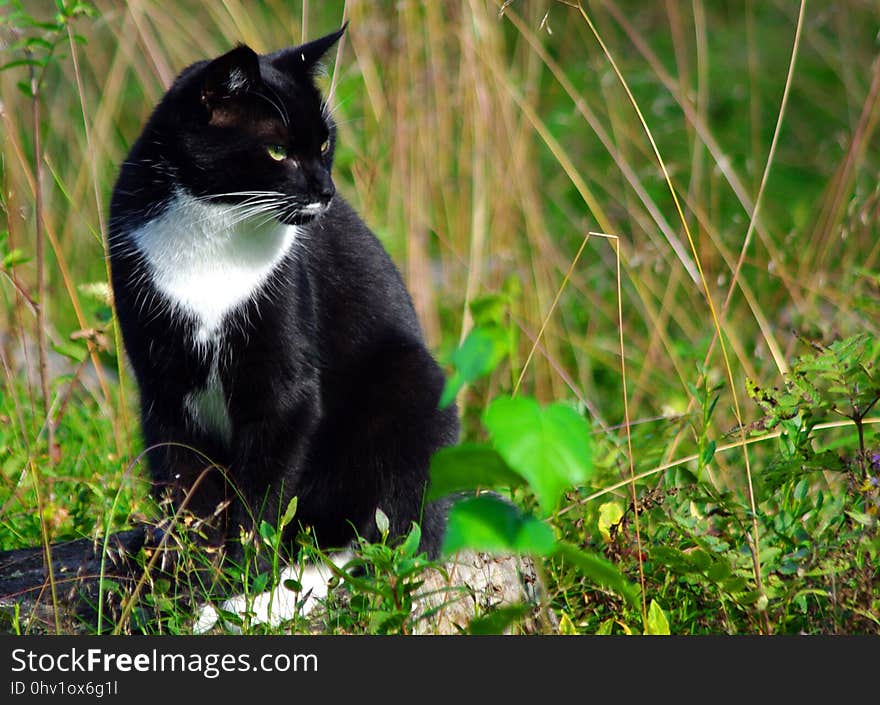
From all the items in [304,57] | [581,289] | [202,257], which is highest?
[304,57]

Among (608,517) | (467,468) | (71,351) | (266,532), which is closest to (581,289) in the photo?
(608,517)

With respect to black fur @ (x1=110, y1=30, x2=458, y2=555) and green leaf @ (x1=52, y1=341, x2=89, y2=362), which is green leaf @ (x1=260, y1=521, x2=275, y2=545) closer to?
black fur @ (x1=110, y1=30, x2=458, y2=555)

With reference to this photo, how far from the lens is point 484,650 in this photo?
4.80ft

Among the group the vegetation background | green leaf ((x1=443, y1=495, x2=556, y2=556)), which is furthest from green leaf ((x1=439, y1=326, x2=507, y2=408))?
green leaf ((x1=443, y1=495, x2=556, y2=556))

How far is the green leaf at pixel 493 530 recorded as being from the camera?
3.75 feet

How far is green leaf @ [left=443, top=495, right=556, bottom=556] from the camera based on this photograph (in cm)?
114

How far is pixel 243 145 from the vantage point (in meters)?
1.97

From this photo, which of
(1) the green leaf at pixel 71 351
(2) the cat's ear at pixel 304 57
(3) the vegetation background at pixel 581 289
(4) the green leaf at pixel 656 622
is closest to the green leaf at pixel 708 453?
(3) the vegetation background at pixel 581 289

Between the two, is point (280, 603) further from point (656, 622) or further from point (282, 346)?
point (656, 622)

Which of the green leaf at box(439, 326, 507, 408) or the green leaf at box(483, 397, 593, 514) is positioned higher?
the green leaf at box(439, 326, 507, 408)

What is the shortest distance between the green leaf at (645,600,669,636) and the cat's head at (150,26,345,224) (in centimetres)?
91

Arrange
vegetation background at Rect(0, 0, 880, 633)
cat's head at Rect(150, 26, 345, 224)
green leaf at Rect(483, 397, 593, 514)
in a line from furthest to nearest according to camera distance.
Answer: cat's head at Rect(150, 26, 345, 224), vegetation background at Rect(0, 0, 880, 633), green leaf at Rect(483, 397, 593, 514)

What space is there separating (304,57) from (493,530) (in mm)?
1247

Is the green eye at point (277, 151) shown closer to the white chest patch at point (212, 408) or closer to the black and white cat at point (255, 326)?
the black and white cat at point (255, 326)
